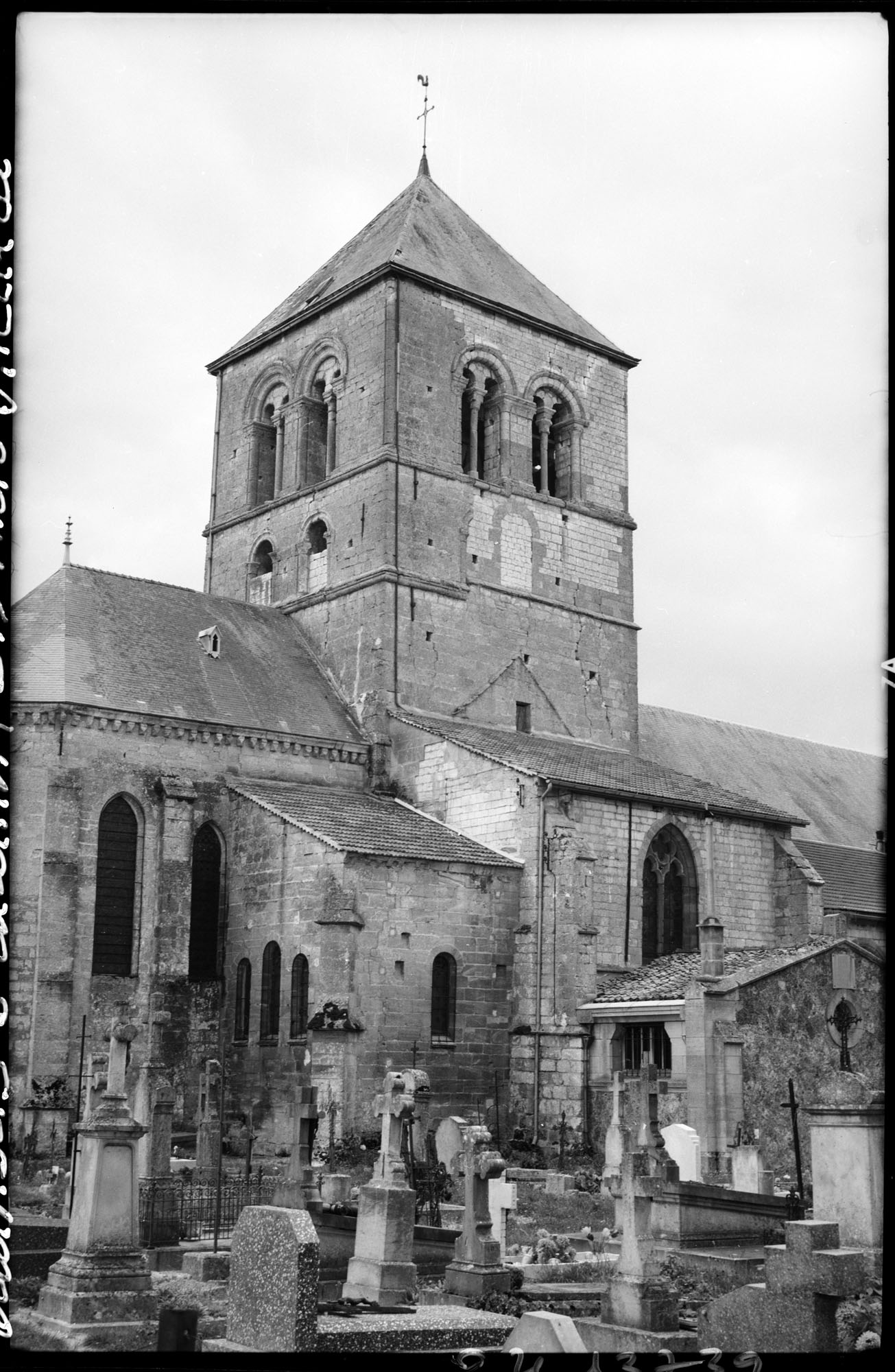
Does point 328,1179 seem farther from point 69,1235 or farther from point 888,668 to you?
point 888,668

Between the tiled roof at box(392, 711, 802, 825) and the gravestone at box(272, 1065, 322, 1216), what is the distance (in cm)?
1205

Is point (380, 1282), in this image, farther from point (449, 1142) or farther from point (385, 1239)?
point (449, 1142)

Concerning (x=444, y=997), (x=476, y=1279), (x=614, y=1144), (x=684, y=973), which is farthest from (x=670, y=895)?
(x=476, y=1279)

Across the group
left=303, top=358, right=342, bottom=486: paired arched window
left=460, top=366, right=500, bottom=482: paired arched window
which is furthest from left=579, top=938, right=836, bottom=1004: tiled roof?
left=303, top=358, right=342, bottom=486: paired arched window

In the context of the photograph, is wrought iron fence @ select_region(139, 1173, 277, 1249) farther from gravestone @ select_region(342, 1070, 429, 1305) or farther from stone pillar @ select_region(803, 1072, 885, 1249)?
stone pillar @ select_region(803, 1072, 885, 1249)

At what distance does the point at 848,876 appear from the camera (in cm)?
3744

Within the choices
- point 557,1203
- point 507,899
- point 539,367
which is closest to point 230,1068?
point 507,899

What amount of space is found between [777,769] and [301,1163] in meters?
30.2

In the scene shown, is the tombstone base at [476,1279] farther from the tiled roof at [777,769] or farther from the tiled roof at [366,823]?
the tiled roof at [777,769]

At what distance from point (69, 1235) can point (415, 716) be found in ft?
72.0

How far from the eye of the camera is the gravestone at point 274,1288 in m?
9.63

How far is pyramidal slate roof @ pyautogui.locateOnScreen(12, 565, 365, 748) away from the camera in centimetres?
3031

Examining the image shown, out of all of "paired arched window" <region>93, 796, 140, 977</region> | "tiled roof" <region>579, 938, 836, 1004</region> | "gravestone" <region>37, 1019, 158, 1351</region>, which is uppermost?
"paired arched window" <region>93, 796, 140, 977</region>

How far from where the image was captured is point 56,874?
28.3 m
